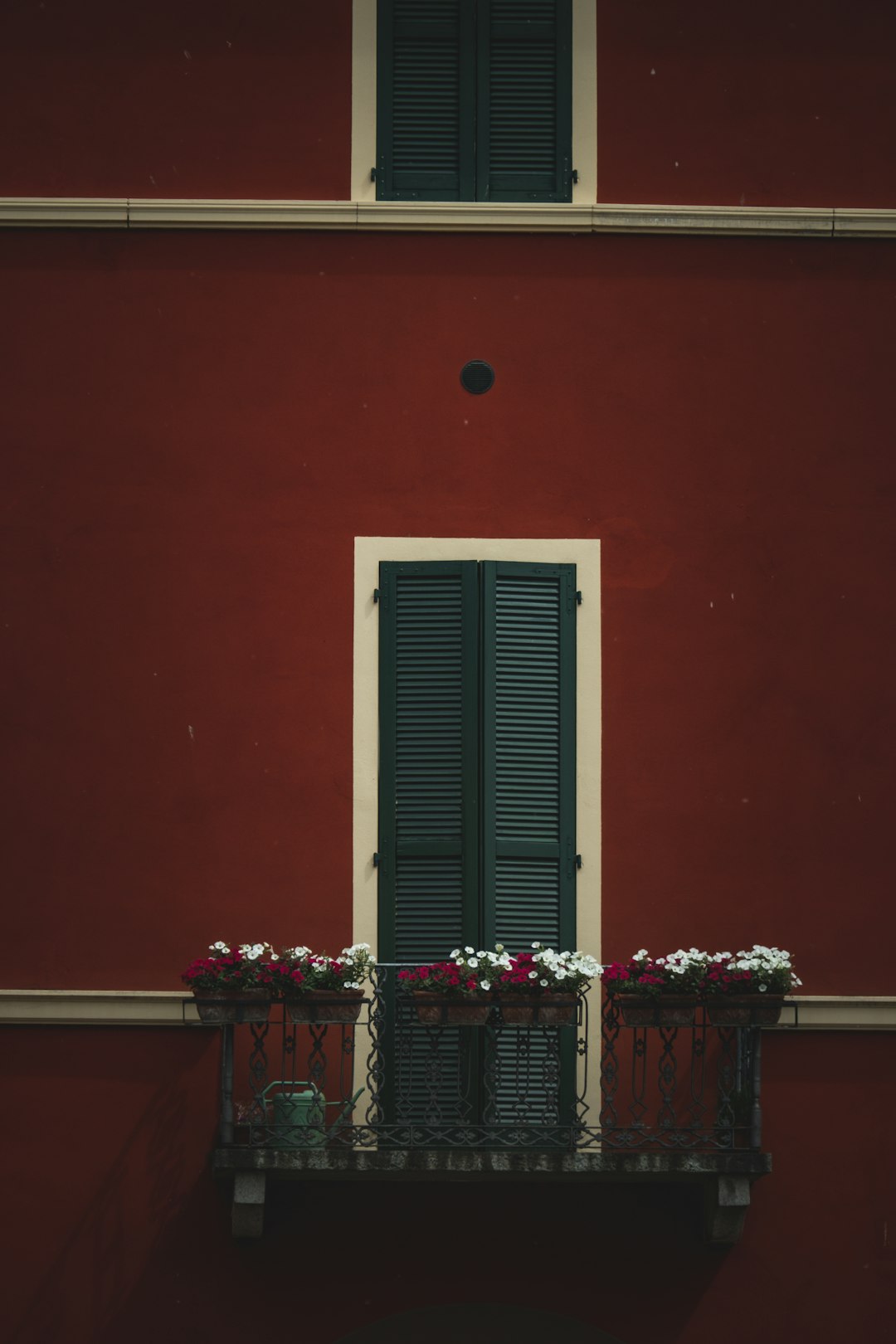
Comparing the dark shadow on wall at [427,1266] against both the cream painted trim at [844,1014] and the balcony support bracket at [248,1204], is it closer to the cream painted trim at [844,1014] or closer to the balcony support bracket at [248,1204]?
the balcony support bracket at [248,1204]

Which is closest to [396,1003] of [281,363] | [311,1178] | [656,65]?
[311,1178]

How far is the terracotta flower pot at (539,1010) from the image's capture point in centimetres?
876

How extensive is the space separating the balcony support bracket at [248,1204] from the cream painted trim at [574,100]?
4502 millimetres

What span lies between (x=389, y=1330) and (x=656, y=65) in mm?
5959

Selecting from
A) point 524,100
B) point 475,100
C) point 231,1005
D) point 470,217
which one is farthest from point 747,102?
point 231,1005

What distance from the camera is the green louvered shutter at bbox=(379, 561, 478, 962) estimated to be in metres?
9.40

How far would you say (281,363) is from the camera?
9859 mm

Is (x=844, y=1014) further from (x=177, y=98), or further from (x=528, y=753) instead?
(x=177, y=98)

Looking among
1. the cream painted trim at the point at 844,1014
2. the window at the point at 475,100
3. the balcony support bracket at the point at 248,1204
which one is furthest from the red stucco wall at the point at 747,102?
the balcony support bracket at the point at 248,1204

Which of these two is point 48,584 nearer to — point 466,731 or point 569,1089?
point 466,731

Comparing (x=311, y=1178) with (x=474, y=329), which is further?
(x=474, y=329)

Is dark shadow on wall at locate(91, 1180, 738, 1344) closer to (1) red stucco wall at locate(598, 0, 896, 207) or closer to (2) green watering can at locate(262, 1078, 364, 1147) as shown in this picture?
(2) green watering can at locate(262, 1078, 364, 1147)

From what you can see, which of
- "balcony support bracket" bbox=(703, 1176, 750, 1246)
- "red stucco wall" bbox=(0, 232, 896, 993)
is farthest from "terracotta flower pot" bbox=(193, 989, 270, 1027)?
"balcony support bracket" bbox=(703, 1176, 750, 1246)

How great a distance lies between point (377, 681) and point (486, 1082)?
1891mm
